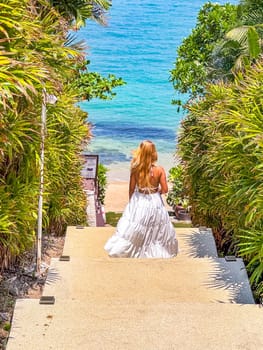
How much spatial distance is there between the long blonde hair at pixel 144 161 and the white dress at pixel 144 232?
24 centimetres

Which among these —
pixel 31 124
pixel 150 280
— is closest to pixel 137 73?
pixel 150 280

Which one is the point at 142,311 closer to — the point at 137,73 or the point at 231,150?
the point at 231,150

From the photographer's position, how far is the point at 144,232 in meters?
6.79

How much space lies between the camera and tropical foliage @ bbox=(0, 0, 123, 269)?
4.16 metres

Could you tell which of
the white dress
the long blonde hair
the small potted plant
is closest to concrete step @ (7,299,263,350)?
the long blonde hair

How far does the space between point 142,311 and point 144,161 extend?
8.45 ft

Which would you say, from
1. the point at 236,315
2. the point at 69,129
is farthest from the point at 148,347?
the point at 69,129

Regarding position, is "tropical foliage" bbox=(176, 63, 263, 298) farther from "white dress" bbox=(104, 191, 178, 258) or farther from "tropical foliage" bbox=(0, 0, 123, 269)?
"tropical foliage" bbox=(0, 0, 123, 269)

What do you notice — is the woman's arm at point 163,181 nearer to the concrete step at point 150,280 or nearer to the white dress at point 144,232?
the white dress at point 144,232

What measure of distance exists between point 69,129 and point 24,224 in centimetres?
225

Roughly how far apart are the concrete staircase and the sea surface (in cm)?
1965

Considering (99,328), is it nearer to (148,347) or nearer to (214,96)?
(148,347)

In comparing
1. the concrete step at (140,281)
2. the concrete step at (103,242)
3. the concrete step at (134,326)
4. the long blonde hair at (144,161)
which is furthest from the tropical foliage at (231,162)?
the concrete step at (134,326)

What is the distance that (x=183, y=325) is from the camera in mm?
3889
